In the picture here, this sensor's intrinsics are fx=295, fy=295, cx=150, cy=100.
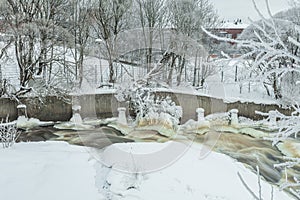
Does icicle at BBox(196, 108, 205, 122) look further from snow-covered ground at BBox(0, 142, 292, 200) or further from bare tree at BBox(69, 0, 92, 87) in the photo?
bare tree at BBox(69, 0, 92, 87)

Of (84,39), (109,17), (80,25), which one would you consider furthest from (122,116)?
(109,17)

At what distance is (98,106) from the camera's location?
29.2 feet

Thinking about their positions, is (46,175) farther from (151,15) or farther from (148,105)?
(151,15)

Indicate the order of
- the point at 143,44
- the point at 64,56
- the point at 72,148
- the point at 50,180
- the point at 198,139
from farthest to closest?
1. the point at 143,44
2. the point at 64,56
3. the point at 198,139
4. the point at 72,148
5. the point at 50,180

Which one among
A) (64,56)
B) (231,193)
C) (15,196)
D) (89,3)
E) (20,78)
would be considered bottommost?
(231,193)

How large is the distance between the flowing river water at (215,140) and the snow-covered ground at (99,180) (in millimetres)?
815

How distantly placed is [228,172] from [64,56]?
6.58 metres

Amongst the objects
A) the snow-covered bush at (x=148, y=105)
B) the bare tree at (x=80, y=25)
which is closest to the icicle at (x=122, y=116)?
the snow-covered bush at (x=148, y=105)

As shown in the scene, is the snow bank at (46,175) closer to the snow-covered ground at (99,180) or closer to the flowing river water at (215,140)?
the snow-covered ground at (99,180)

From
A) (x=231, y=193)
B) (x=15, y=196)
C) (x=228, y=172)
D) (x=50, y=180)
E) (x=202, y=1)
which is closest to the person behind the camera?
(x=15, y=196)

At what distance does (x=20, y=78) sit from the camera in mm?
8844

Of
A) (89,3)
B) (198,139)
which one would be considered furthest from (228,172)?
(89,3)

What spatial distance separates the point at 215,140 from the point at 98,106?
373cm

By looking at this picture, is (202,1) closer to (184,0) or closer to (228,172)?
(184,0)
